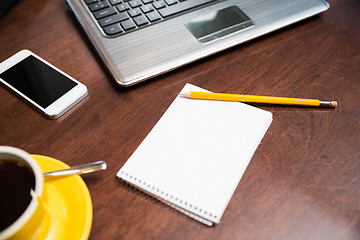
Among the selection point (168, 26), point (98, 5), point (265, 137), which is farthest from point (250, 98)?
point (98, 5)

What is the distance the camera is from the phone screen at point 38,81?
1.50ft

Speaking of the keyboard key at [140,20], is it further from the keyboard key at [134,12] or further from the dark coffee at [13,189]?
the dark coffee at [13,189]

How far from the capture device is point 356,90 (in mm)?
517

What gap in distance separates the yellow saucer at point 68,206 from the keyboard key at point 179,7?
322 millimetres

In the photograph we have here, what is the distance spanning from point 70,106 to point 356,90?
445 millimetres

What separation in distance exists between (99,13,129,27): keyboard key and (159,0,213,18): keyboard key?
0.21 ft

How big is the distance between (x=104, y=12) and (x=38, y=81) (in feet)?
0.55

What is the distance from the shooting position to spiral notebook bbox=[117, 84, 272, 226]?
380 millimetres

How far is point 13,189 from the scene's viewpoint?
306 millimetres

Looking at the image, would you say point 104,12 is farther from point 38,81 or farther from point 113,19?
point 38,81

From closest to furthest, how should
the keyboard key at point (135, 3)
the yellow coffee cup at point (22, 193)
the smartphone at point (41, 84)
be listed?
the yellow coffee cup at point (22, 193), the smartphone at point (41, 84), the keyboard key at point (135, 3)

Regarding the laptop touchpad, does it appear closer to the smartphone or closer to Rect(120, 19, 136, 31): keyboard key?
Rect(120, 19, 136, 31): keyboard key

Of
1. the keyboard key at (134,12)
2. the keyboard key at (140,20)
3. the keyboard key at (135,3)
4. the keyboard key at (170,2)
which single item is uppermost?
the keyboard key at (135,3)

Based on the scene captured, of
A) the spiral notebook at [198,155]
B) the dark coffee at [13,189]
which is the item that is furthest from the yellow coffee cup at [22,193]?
the spiral notebook at [198,155]
